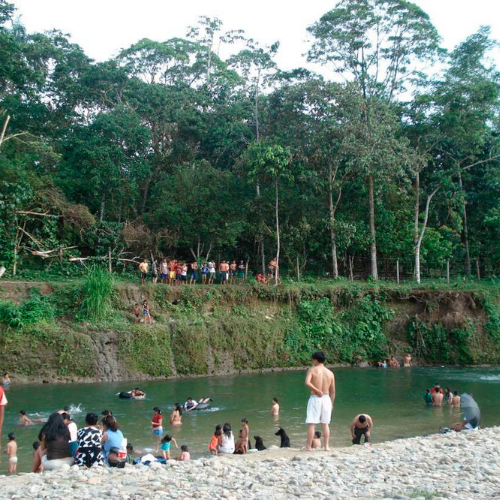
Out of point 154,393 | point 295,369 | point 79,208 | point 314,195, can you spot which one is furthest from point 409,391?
point 79,208

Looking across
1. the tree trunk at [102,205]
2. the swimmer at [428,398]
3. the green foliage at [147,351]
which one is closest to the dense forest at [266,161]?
the tree trunk at [102,205]

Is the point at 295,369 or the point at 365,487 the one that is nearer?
the point at 365,487

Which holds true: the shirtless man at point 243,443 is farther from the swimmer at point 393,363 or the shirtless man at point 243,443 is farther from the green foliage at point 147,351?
the swimmer at point 393,363

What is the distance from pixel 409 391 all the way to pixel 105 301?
44.7 feet

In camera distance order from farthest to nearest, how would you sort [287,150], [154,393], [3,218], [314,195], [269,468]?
[314,195] → [287,150] → [3,218] → [154,393] → [269,468]

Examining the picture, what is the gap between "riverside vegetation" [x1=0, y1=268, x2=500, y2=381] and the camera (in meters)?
25.2

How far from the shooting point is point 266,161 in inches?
1236

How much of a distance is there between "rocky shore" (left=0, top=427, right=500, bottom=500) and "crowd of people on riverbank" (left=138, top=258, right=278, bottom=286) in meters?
20.4

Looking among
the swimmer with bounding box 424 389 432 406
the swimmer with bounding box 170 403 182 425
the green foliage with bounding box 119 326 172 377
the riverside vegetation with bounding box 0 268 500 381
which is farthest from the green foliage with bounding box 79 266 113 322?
the swimmer with bounding box 424 389 432 406

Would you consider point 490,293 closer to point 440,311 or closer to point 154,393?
point 440,311

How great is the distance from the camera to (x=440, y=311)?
108 ft

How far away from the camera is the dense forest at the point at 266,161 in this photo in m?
32.1

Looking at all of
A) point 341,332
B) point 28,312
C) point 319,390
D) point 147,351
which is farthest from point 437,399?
point 28,312

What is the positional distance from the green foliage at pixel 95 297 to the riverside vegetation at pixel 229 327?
4 cm
